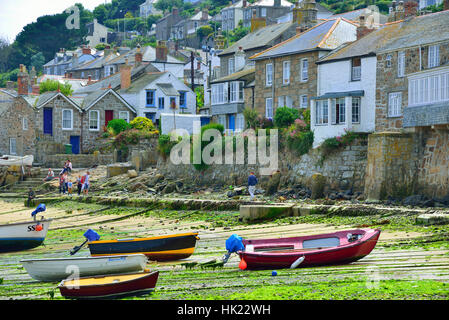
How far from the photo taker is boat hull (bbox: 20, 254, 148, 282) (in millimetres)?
17219

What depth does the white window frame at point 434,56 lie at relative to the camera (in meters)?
30.7

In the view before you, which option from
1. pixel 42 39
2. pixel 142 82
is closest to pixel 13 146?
pixel 142 82

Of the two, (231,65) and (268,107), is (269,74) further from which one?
(231,65)

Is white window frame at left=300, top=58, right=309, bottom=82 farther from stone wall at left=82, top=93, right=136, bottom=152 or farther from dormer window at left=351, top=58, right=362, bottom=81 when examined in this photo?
stone wall at left=82, top=93, right=136, bottom=152

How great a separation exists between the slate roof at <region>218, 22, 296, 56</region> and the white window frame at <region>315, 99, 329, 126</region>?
14155 millimetres

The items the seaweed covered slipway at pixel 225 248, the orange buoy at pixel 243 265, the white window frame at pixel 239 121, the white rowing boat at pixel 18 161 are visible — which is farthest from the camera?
the white window frame at pixel 239 121

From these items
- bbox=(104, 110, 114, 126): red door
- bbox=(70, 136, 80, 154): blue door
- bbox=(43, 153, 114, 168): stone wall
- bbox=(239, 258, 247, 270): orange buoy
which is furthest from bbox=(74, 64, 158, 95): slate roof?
bbox=(239, 258, 247, 270): orange buoy

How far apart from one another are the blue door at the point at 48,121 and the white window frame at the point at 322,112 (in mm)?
23398

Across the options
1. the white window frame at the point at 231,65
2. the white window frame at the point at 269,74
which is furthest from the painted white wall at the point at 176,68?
the white window frame at the point at 269,74

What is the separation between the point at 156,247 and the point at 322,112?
54.9 ft

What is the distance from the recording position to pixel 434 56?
30859 mm

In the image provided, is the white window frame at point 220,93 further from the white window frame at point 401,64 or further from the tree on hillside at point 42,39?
the tree on hillside at point 42,39

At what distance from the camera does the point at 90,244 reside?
20.8 m
